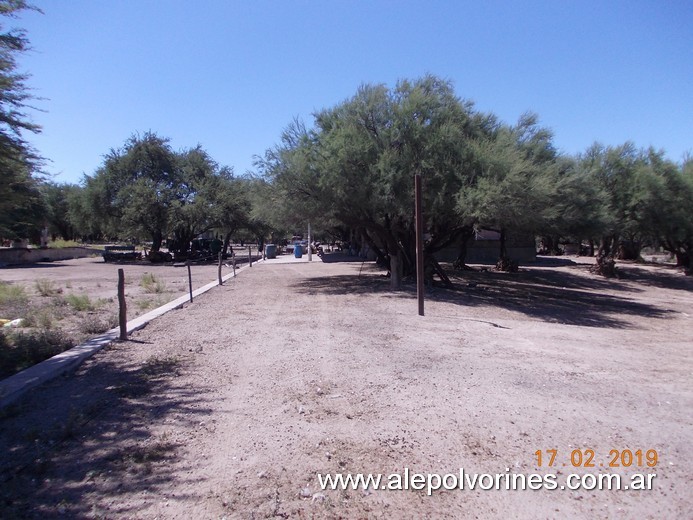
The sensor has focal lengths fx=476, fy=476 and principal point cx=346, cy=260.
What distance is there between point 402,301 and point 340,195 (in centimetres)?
387

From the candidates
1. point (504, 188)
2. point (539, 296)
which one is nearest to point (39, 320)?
point (504, 188)

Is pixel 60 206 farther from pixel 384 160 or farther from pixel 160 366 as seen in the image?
pixel 160 366

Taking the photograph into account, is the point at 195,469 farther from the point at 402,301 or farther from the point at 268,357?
the point at 402,301

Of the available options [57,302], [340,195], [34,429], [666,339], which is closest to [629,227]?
[666,339]

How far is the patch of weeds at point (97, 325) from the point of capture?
9.39 m

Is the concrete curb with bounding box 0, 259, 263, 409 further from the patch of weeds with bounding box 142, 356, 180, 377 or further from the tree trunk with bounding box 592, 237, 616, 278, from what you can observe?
the tree trunk with bounding box 592, 237, 616, 278

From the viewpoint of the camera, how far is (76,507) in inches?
128

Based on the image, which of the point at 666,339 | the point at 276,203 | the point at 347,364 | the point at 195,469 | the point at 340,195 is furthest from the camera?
the point at 276,203

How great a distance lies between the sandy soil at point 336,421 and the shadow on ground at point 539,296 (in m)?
4.40

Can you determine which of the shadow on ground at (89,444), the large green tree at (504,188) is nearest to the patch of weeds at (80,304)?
the shadow on ground at (89,444)
